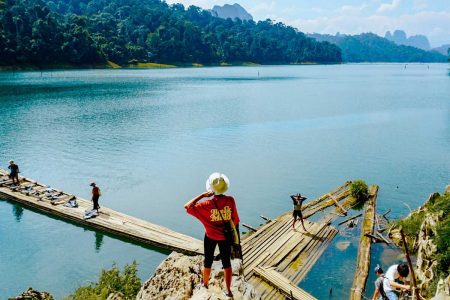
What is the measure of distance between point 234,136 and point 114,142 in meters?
14.4

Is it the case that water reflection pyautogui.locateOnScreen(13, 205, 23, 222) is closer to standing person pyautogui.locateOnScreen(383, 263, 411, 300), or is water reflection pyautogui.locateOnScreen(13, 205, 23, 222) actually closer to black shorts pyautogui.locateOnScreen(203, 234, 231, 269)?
black shorts pyautogui.locateOnScreen(203, 234, 231, 269)

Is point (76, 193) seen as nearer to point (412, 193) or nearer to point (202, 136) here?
point (202, 136)

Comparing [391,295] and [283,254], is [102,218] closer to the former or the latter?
[283,254]

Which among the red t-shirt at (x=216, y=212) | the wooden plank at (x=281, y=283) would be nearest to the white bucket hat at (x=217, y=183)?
the red t-shirt at (x=216, y=212)

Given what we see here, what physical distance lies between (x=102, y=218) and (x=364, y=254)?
14.8m

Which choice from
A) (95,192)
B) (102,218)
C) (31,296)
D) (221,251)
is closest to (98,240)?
(102,218)

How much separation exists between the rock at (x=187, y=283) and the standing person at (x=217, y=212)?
401 millimetres

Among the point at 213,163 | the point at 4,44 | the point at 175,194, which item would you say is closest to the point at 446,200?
the point at 175,194

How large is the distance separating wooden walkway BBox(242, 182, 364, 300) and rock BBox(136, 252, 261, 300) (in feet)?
19.8

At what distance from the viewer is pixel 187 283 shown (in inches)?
374

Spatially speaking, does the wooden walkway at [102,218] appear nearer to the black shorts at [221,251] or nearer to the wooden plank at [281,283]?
the wooden plank at [281,283]

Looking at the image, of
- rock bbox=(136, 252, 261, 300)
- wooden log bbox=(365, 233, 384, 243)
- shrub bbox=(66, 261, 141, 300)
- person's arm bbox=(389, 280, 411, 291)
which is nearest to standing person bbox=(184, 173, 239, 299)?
rock bbox=(136, 252, 261, 300)

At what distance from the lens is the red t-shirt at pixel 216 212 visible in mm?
8180

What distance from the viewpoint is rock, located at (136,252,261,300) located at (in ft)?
28.5
